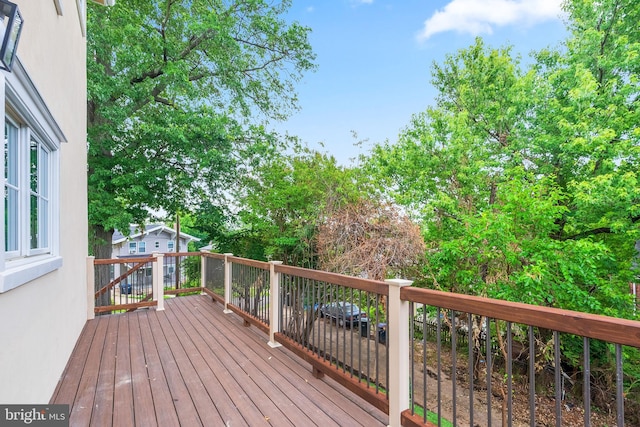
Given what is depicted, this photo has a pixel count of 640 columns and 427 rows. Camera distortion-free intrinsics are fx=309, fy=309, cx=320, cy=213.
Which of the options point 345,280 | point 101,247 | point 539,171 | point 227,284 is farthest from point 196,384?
point 539,171

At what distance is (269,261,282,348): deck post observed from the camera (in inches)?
144

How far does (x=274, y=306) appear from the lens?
3656mm

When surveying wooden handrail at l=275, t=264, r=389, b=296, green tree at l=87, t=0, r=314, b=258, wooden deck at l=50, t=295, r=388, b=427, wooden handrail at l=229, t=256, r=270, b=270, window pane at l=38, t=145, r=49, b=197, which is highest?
green tree at l=87, t=0, r=314, b=258

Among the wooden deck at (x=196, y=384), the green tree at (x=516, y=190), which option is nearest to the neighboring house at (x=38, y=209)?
the wooden deck at (x=196, y=384)

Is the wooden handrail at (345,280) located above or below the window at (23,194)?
below

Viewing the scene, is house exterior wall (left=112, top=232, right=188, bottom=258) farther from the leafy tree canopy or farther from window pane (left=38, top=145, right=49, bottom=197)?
window pane (left=38, top=145, right=49, bottom=197)

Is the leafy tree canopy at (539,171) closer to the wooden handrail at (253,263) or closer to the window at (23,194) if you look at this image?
the wooden handrail at (253,263)

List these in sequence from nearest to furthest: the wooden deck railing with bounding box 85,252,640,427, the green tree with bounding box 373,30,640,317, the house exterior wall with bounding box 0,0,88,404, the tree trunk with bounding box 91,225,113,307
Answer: the wooden deck railing with bounding box 85,252,640,427
the house exterior wall with bounding box 0,0,88,404
the green tree with bounding box 373,30,640,317
the tree trunk with bounding box 91,225,113,307

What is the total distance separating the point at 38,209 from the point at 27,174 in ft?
1.58

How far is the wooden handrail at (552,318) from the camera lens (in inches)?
45.2

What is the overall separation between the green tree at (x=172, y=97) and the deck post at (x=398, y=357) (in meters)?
6.45

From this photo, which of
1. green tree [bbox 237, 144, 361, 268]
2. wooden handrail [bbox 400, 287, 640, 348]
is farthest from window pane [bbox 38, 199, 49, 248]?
green tree [bbox 237, 144, 361, 268]

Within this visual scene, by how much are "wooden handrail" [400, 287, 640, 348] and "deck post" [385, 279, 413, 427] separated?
0.23 meters

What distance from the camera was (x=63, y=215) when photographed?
318 centimetres
